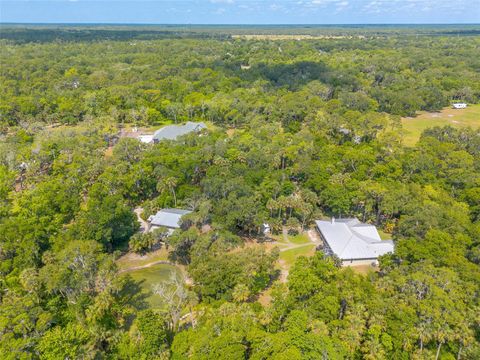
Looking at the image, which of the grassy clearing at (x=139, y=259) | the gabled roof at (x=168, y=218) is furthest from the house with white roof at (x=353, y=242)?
the grassy clearing at (x=139, y=259)

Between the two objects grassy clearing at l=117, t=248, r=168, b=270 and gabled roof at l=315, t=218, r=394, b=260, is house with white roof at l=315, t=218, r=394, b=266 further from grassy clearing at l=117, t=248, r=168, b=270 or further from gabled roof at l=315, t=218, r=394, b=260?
grassy clearing at l=117, t=248, r=168, b=270

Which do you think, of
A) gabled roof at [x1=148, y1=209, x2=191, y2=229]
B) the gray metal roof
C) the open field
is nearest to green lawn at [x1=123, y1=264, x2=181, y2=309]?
gabled roof at [x1=148, y1=209, x2=191, y2=229]

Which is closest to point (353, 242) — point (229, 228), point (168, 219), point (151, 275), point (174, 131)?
point (229, 228)

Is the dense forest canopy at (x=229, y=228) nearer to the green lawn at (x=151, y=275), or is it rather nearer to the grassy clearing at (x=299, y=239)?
the green lawn at (x=151, y=275)

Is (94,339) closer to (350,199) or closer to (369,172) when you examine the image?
(350,199)

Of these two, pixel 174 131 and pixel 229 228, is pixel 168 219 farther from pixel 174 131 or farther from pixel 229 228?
pixel 174 131
